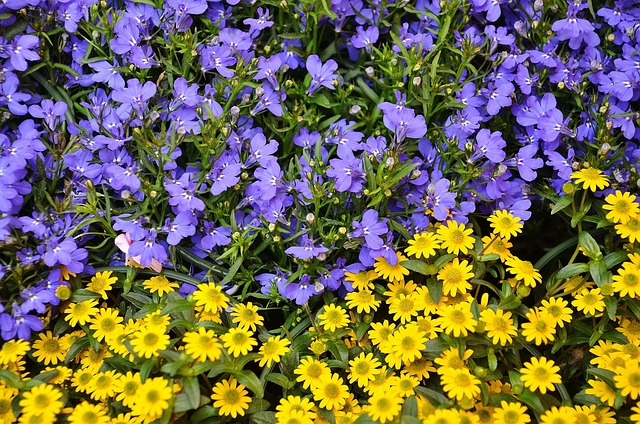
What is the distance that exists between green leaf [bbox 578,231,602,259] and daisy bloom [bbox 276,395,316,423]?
126cm

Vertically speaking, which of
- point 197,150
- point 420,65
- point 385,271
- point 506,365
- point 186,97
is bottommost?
point 506,365

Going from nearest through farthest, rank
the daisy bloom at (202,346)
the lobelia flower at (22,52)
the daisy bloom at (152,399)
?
the daisy bloom at (152,399) → the daisy bloom at (202,346) → the lobelia flower at (22,52)

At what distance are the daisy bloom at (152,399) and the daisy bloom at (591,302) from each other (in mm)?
1546

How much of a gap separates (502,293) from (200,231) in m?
1.27

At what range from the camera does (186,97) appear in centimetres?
301

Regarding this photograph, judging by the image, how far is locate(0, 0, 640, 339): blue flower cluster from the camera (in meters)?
2.85

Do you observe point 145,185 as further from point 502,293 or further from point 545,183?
point 545,183

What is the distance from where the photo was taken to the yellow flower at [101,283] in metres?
2.83

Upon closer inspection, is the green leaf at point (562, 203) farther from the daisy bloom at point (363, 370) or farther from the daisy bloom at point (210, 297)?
the daisy bloom at point (210, 297)

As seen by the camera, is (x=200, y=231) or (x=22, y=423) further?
(x=200, y=231)

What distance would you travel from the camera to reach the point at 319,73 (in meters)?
3.20

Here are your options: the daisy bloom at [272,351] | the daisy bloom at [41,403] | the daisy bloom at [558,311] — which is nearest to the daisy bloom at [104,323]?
the daisy bloom at [41,403]

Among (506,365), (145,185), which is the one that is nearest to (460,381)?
(506,365)

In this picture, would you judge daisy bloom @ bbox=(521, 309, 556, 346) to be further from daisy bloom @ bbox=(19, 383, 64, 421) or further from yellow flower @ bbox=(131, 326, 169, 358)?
daisy bloom @ bbox=(19, 383, 64, 421)
